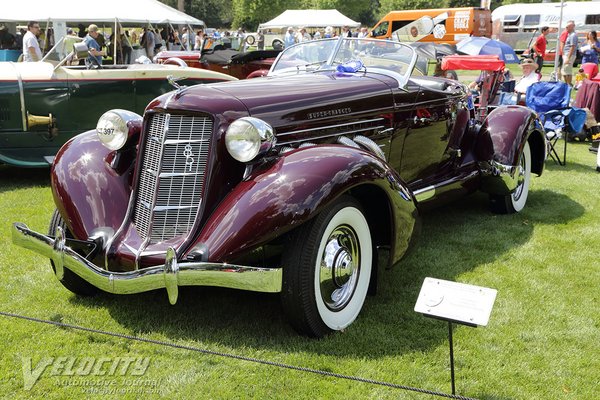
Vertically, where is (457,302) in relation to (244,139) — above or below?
below

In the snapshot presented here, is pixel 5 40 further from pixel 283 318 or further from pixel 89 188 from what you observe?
pixel 283 318

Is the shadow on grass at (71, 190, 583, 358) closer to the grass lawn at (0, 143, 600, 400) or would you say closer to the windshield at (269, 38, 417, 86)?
the grass lawn at (0, 143, 600, 400)

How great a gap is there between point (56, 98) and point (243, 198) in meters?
4.87

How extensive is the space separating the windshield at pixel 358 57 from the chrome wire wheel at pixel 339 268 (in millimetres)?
1890

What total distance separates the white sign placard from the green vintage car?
4.61 m

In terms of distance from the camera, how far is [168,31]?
720 inches

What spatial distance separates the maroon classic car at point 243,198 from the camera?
3.13 metres

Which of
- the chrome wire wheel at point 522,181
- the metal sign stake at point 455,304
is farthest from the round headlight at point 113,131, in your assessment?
the chrome wire wheel at point 522,181

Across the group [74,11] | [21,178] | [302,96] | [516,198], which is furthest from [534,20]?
[302,96]

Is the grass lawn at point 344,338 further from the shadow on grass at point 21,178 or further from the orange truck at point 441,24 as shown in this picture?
the orange truck at point 441,24

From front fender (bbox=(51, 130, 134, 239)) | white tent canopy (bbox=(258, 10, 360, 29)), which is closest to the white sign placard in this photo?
front fender (bbox=(51, 130, 134, 239))

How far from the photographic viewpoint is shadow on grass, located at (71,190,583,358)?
337 centimetres

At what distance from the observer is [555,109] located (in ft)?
29.9

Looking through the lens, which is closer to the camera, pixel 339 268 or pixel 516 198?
pixel 339 268
